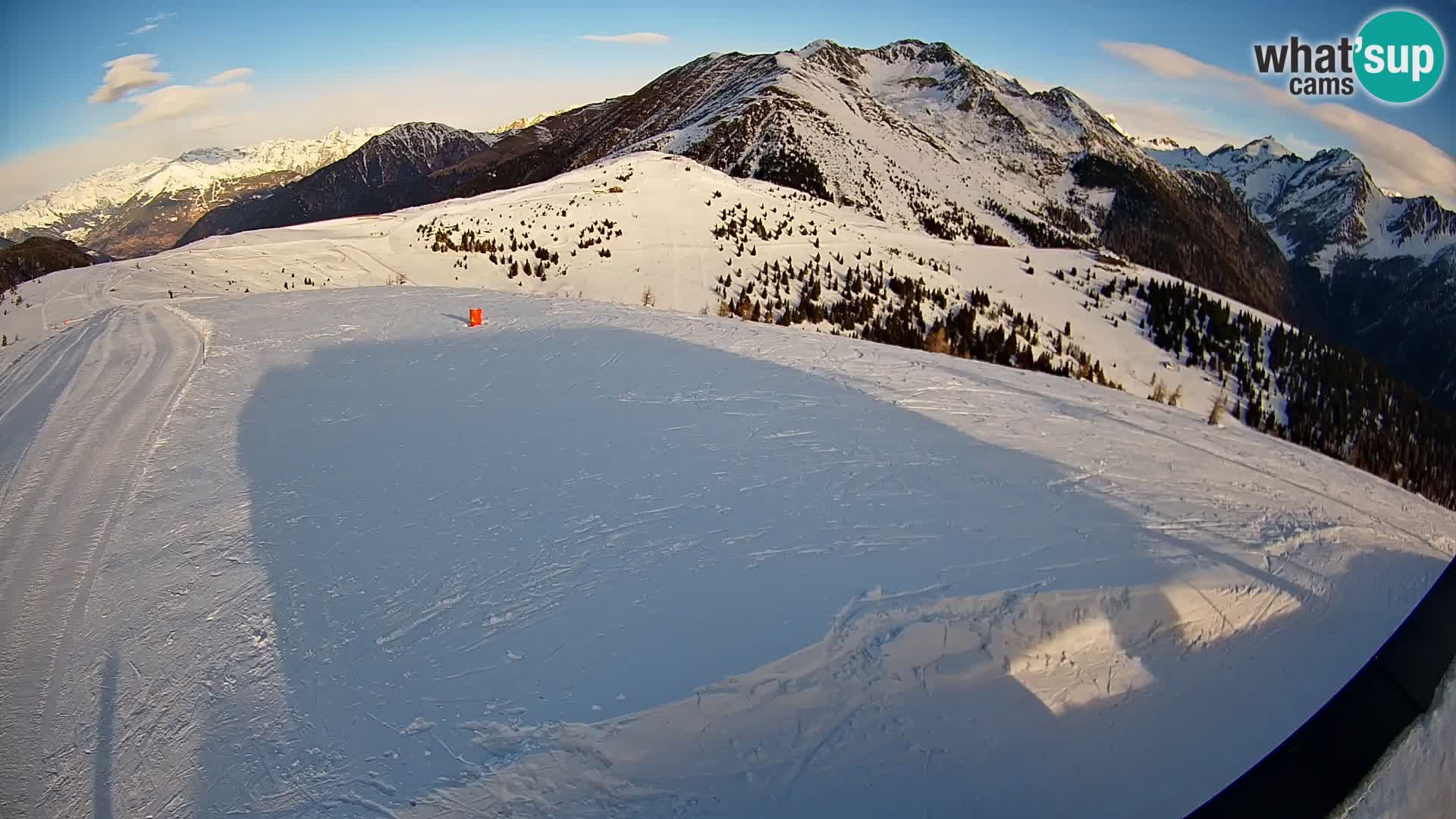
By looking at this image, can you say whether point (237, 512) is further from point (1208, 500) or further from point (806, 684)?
point (1208, 500)

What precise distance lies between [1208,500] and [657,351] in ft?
18.9

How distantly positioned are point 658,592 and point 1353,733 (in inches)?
118

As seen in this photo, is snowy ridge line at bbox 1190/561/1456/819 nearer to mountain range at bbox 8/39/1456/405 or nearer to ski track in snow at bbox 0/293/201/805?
ski track in snow at bbox 0/293/201/805

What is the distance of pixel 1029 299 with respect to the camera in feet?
70.7

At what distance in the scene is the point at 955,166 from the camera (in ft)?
259

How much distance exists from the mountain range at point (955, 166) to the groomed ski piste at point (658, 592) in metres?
37.9

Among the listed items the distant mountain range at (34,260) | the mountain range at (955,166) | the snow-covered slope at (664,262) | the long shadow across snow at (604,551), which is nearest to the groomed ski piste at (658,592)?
the long shadow across snow at (604,551)

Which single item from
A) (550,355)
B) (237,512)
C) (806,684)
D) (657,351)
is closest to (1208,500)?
(806,684)

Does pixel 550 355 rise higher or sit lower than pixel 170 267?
lower

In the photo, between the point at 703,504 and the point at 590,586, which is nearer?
the point at 590,586

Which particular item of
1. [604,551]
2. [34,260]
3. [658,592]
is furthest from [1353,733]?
[34,260]

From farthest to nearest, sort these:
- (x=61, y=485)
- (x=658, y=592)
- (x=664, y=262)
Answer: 1. (x=664, y=262)
2. (x=61, y=485)
3. (x=658, y=592)

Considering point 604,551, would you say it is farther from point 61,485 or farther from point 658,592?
point 61,485

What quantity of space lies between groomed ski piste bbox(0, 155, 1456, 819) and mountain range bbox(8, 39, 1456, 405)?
37.9 m
